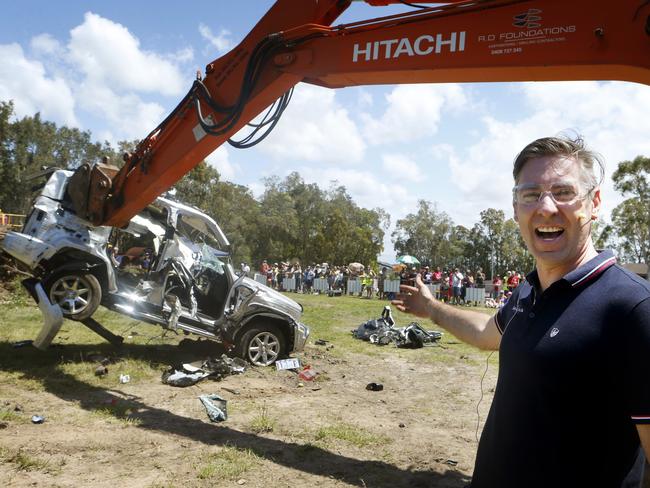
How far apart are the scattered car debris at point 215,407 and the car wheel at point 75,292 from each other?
8.60 feet

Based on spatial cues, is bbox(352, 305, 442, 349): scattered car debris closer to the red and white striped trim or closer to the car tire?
the car tire

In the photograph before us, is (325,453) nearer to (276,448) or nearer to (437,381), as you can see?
(276,448)

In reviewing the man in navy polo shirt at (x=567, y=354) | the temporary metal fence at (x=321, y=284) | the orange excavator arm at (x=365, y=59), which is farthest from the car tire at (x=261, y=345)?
the temporary metal fence at (x=321, y=284)

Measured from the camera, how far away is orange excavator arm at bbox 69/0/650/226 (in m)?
4.14

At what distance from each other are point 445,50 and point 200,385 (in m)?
5.46

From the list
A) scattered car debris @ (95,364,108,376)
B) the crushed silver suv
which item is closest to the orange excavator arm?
the crushed silver suv

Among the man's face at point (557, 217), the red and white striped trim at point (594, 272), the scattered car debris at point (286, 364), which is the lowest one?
the scattered car debris at point (286, 364)

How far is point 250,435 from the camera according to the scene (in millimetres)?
5430

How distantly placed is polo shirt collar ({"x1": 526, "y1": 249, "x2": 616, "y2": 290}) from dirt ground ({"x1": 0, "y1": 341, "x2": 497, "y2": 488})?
3.38 m

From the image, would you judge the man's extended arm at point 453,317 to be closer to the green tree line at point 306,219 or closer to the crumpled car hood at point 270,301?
the crumpled car hood at point 270,301

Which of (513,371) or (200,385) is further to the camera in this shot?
(200,385)

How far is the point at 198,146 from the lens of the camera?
6.91m

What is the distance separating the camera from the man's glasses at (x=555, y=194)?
5.75 feet

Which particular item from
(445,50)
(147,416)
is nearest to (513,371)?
(445,50)
